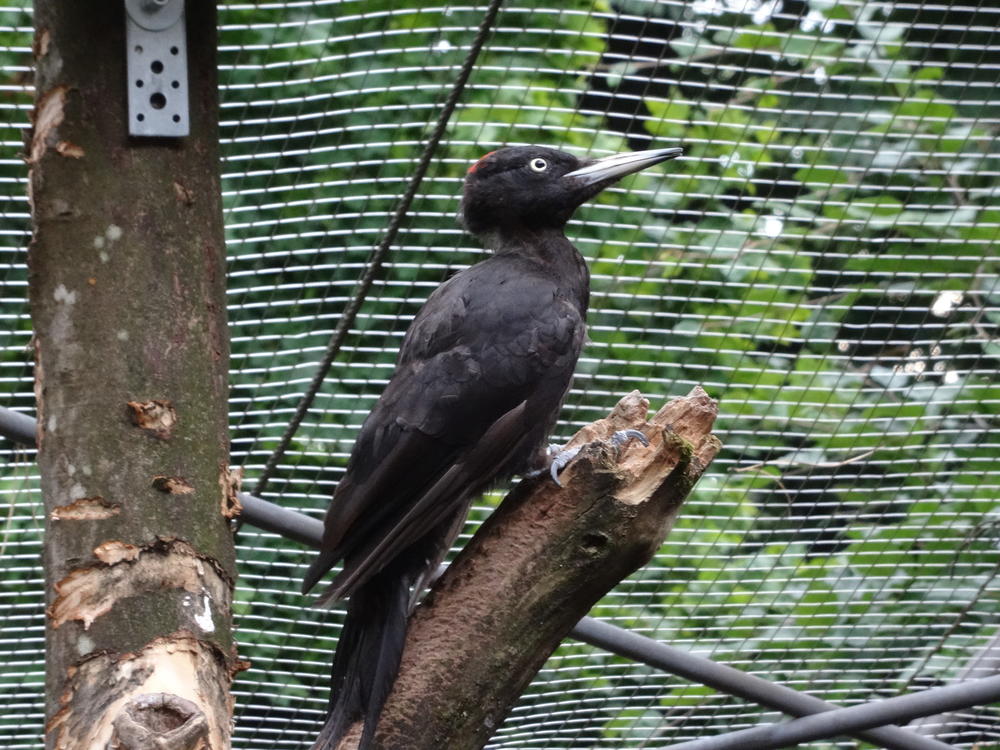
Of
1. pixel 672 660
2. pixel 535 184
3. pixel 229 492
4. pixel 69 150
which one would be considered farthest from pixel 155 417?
pixel 672 660

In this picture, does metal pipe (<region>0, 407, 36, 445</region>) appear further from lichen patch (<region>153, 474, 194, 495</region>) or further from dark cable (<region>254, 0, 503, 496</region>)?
lichen patch (<region>153, 474, 194, 495</region>)

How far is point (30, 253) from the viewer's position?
7.43 ft

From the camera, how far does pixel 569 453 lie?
2.53 m

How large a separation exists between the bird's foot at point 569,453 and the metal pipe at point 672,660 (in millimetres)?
830

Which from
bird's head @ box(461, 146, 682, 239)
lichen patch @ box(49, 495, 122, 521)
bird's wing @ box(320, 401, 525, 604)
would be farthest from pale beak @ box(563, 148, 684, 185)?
lichen patch @ box(49, 495, 122, 521)

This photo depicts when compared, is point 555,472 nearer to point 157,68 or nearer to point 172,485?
point 172,485

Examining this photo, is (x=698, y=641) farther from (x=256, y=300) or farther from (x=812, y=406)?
(x=256, y=300)

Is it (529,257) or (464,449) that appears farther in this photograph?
(529,257)

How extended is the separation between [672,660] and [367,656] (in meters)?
1.34

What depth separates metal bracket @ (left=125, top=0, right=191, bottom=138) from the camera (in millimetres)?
2322

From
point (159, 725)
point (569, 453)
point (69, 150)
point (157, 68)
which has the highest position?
point (157, 68)

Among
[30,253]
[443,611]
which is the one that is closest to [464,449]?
[443,611]

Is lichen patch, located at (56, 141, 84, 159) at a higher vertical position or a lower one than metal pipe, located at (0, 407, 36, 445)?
lower

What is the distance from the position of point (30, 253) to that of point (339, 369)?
63.7 inches
